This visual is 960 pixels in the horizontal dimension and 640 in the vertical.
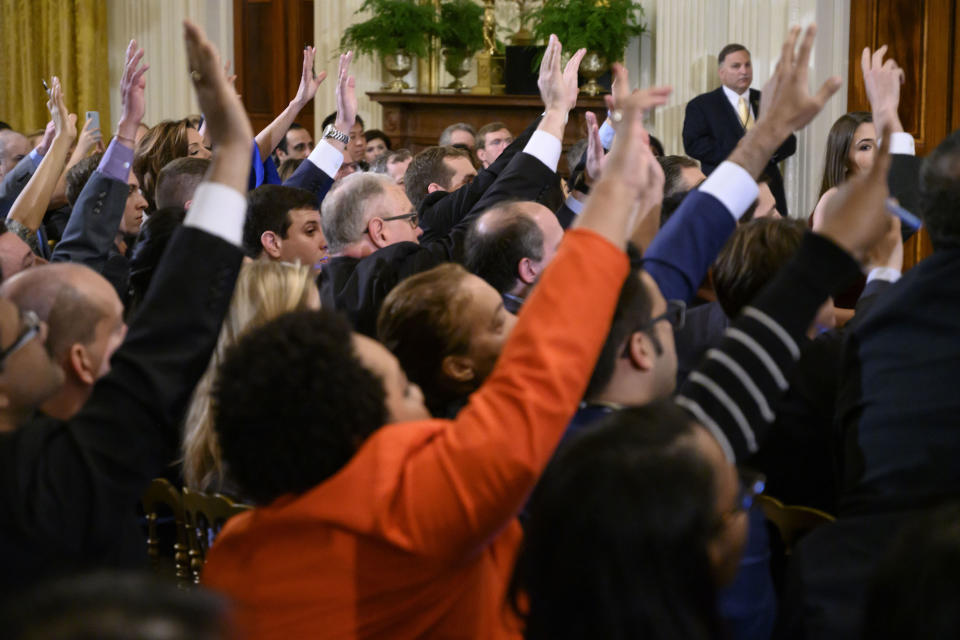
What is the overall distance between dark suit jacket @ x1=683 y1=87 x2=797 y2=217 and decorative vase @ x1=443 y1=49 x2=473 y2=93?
7.80 ft

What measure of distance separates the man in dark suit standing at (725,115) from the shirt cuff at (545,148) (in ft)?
15.4

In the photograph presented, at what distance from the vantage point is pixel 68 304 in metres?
1.81

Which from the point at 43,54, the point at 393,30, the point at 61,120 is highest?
the point at 393,30

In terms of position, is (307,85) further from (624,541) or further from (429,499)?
(624,541)

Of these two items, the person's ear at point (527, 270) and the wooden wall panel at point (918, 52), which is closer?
the person's ear at point (527, 270)

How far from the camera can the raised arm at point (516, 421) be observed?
1279 mm

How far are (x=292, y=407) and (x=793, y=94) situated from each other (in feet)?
3.42

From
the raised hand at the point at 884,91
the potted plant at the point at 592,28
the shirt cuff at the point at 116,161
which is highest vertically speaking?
the potted plant at the point at 592,28

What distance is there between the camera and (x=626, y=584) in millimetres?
1114

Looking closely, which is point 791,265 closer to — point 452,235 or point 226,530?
point 226,530

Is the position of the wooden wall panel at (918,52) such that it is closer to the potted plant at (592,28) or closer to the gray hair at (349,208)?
the potted plant at (592,28)

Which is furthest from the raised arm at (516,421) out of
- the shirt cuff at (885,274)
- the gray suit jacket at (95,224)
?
the gray suit jacket at (95,224)

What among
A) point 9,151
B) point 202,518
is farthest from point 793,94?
point 9,151

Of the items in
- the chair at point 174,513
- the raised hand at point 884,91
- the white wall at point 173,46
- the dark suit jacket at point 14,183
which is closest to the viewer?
the chair at point 174,513
